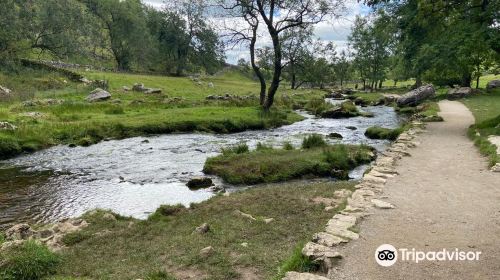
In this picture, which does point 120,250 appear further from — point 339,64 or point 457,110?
point 339,64

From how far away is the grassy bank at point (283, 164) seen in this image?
53.1 ft

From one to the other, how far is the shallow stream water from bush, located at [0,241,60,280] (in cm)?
415

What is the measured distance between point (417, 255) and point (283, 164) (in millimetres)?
10185

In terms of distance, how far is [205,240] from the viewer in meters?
9.01

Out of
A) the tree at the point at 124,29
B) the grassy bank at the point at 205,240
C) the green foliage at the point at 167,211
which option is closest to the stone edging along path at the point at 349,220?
the grassy bank at the point at 205,240

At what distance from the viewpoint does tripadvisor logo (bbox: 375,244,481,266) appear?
6.80 m

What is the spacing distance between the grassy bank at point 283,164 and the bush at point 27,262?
27.5 ft

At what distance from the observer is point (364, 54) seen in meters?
90.1

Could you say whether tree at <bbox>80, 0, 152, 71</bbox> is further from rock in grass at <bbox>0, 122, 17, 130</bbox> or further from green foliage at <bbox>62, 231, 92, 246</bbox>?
green foliage at <bbox>62, 231, 92, 246</bbox>

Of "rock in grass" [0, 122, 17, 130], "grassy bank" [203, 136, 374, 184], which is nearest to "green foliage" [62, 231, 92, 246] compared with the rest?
"grassy bank" [203, 136, 374, 184]

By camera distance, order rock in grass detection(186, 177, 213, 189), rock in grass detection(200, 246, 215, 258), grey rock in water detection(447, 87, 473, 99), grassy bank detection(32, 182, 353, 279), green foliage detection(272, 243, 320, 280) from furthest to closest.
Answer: grey rock in water detection(447, 87, 473, 99) < rock in grass detection(186, 177, 213, 189) < rock in grass detection(200, 246, 215, 258) < grassy bank detection(32, 182, 353, 279) < green foliage detection(272, 243, 320, 280)

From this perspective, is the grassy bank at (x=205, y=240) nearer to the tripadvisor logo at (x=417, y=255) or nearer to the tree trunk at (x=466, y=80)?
the tripadvisor logo at (x=417, y=255)

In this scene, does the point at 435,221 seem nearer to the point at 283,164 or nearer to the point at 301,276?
the point at 301,276

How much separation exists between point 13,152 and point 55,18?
41028mm
